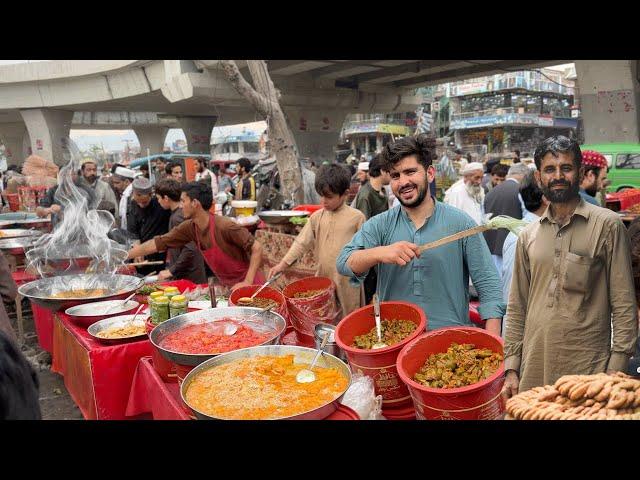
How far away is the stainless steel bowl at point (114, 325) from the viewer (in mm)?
2642

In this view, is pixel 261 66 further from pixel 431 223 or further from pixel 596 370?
pixel 596 370

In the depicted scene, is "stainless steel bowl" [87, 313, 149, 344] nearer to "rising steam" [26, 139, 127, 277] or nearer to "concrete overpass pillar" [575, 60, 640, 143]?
"rising steam" [26, 139, 127, 277]

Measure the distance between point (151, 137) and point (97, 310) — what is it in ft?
91.2

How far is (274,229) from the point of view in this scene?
569cm

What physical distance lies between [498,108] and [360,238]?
135 ft

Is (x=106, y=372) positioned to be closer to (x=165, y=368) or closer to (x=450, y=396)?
(x=165, y=368)

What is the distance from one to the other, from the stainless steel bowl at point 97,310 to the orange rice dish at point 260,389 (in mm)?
1458

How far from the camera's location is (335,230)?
10.9 feet

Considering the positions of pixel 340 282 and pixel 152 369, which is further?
pixel 340 282

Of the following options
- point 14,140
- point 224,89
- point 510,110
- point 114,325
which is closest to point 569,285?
point 114,325

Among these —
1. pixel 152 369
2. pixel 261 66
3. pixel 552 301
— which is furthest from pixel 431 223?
pixel 261 66

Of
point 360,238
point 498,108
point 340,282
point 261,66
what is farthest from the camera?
point 498,108

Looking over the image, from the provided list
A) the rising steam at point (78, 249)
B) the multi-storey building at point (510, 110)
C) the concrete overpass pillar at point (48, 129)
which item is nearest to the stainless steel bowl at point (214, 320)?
the rising steam at point (78, 249)

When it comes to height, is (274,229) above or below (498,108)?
below
